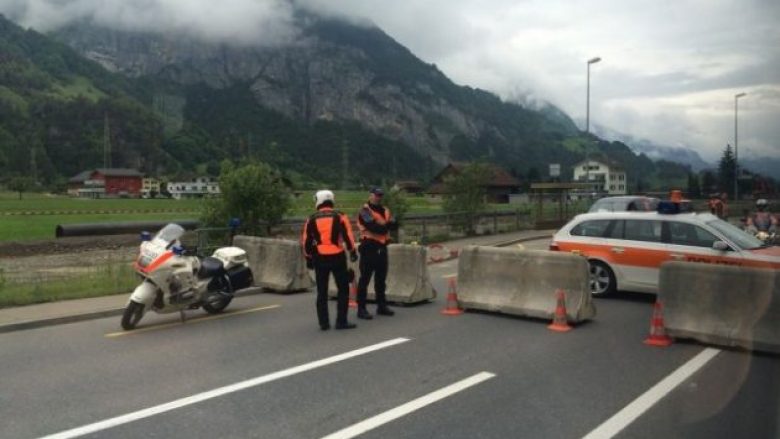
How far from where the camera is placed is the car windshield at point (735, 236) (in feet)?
35.4

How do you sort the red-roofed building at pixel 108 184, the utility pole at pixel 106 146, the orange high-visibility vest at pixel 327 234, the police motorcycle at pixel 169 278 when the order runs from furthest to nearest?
the utility pole at pixel 106 146 < the red-roofed building at pixel 108 184 < the police motorcycle at pixel 169 278 < the orange high-visibility vest at pixel 327 234

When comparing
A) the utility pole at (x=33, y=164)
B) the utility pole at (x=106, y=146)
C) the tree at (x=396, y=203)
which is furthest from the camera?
the utility pole at (x=106, y=146)

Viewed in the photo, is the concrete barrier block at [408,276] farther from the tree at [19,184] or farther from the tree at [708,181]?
the tree at [19,184]

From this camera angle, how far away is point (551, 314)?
9516 millimetres

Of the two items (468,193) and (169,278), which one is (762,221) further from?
(169,278)

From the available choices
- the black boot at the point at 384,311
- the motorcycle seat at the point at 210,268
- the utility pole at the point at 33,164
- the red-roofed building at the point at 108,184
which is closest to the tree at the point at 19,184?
the red-roofed building at the point at 108,184

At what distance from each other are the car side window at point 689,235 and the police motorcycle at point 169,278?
24.6ft

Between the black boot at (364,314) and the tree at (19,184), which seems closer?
the black boot at (364,314)

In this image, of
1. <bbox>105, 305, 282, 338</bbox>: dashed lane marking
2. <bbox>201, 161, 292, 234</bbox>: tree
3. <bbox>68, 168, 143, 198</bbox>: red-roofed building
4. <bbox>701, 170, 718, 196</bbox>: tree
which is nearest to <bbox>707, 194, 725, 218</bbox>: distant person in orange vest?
<bbox>201, 161, 292, 234</bbox>: tree

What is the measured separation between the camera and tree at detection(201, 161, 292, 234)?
62.5 ft

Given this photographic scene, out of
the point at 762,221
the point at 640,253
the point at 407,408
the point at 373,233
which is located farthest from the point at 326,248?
the point at 762,221

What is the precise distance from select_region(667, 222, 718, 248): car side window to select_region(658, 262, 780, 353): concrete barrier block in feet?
9.45

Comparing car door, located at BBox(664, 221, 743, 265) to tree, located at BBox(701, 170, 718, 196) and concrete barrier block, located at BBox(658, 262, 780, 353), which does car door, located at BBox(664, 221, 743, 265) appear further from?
tree, located at BBox(701, 170, 718, 196)

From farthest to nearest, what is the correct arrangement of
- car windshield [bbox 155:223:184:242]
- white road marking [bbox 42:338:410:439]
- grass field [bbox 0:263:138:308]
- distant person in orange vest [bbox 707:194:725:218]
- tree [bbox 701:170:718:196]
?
tree [bbox 701:170:718:196]
distant person in orange vest [bbox 707:194:725:218]
grass field [bbox 0:263:138:308]
car windshield [bbox 155:223:184:242]
white road marking [bbox 42:338:410:439]
